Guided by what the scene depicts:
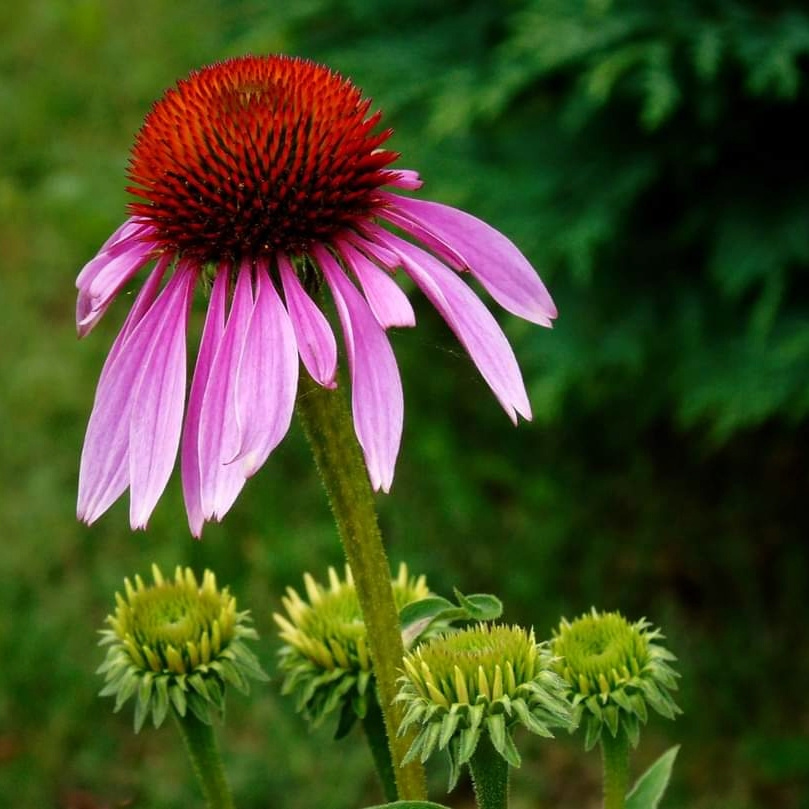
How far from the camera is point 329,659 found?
2.64 feet

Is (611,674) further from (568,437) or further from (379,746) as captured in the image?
(568,437)

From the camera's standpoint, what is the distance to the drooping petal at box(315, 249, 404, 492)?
67 centimetres

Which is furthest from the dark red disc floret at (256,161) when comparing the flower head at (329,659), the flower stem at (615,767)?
the flower stem at (615,767)

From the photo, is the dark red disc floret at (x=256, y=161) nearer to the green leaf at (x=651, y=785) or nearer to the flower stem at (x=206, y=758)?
the flower stem at (x=206, y=758)

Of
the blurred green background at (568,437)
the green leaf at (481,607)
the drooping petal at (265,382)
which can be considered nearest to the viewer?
the drooping petal at (265,382)

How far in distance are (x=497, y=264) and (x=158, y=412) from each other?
0.68ft

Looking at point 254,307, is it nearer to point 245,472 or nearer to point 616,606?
point 245,472

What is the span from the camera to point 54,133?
12.9 feet

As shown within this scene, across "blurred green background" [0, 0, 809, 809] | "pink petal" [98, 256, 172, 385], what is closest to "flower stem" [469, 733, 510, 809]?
"pink petal" [98, 256, 172, 385]

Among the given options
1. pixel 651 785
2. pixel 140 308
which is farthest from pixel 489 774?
pixel 140 308

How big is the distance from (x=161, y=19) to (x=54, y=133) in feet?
2.20

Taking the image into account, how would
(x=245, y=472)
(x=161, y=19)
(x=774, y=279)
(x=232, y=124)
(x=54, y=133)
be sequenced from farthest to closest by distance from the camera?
(x=161, y=19)
(x=54, y=133)
(x=774, y=279)
(x=232, y=124)
(x=245, y=472)

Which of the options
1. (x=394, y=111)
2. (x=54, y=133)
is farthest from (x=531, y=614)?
(x=54, y=133)

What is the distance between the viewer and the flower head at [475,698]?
66cm
